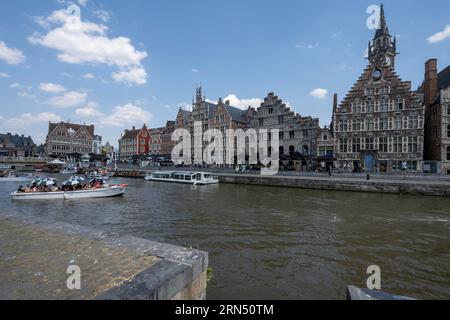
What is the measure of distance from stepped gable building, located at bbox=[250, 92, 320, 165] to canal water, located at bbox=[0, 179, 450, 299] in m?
26.7

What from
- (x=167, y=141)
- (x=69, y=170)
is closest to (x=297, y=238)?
(x=69, y=170)

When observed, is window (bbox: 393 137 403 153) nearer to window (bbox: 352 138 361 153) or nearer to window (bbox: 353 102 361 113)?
window (bbox: 352 138 361 153)

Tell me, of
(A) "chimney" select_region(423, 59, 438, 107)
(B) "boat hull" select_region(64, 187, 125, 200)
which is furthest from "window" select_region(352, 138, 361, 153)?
(B) "boat hull" select_region(64, 187, 125, 200)

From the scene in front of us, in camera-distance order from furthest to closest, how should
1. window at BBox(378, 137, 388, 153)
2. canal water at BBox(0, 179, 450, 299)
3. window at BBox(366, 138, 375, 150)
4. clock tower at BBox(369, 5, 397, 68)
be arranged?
clock tower at BBox(369, 5, 397, 68)
window at BBox(366, 138, 375, 150)
window at BBox(378, 137, 388, 153)
canal water at BBox(0, 179, 450, 299)

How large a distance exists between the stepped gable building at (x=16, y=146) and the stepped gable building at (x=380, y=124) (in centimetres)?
11109

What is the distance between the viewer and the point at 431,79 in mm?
39594

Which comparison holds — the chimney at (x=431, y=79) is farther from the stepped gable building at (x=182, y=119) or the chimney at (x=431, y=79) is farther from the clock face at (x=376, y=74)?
the stepped gable building at (x=182, y=119)

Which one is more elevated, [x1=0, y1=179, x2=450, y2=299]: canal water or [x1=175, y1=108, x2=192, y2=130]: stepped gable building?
[x1=175, y1=108, x2=192, y2=130]: stepped gable building

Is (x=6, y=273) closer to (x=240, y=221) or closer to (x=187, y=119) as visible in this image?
(x=240, y=221)

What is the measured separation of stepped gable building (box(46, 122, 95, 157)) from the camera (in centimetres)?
9244

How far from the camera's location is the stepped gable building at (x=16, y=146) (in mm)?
96125
